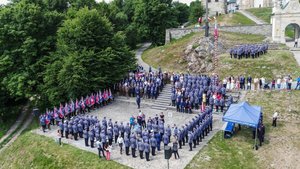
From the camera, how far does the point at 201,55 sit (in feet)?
116

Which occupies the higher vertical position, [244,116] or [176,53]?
[176,53]

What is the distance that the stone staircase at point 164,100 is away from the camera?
84.1 ft

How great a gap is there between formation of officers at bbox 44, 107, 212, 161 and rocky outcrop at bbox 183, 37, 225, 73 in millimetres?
13725

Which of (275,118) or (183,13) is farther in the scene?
(183,13)

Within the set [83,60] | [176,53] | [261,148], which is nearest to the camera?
[261,148]

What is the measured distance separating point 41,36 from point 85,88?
8575 mm

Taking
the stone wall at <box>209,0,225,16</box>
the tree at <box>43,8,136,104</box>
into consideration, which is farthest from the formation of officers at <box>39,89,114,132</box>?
the stone wall at <box>209,0,225,16</box>

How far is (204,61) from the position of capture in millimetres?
34531

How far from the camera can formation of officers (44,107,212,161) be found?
17.3 m

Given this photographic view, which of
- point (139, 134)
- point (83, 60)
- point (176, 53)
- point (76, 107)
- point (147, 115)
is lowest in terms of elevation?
point (147, 115)

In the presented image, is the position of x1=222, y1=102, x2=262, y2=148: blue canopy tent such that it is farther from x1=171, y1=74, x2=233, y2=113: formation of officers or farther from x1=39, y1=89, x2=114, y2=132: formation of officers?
x1=39, y1=89, x2=114, y2=132: formation of officers

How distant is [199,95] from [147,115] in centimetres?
415

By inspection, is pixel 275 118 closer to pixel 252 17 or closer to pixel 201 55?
pixel 201 55

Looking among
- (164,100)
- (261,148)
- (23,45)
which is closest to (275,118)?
(261,148)
